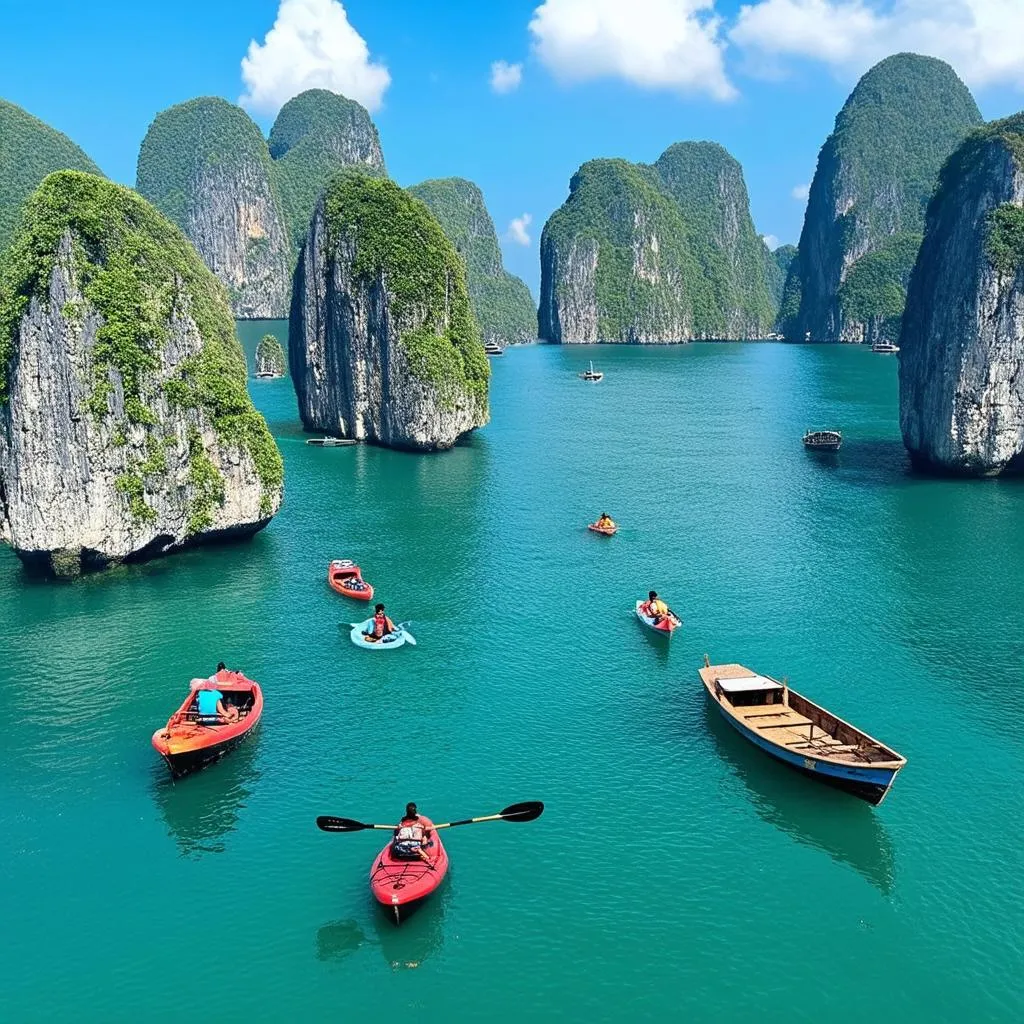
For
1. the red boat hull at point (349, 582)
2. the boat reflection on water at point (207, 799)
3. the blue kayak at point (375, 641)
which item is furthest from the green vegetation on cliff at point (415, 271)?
the boat reflection on water at point (207, 799)

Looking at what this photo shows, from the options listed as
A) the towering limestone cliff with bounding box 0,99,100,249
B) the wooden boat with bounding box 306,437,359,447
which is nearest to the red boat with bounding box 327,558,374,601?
the wooden boat with bounding box 306,437,359,447

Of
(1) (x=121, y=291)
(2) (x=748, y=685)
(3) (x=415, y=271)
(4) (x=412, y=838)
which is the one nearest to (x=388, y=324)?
(3) (x=415, y=271)

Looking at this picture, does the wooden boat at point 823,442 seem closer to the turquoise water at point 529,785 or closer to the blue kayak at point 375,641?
the turquoise water at point 529,785

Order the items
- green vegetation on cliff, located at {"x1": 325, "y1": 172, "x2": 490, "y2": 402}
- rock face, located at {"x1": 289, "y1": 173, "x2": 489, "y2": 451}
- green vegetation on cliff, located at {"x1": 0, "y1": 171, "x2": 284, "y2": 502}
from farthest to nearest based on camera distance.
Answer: rock face, located at {"x1": 289, "y1": 173, "x2": 489, "y2": 451} → green vegetation on cliff, located at {"x1": 325, "y1": 172, "x2": 490, "y2": 402} → green vegetation on cliff, located at {"x1": 0, "y1": 171, "x2": 284, "y2": 502}

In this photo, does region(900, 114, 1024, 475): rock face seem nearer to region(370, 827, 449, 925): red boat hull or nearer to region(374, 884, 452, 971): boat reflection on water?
region(370, 827, 449, 925): red boat hull

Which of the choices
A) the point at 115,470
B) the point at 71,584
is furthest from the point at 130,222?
the point at 71,584

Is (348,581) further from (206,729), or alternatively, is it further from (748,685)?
(748,685)

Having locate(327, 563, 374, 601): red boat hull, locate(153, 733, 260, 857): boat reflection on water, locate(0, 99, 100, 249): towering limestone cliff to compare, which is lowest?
locate(153, 733, 260, 857): boat reflection on water
